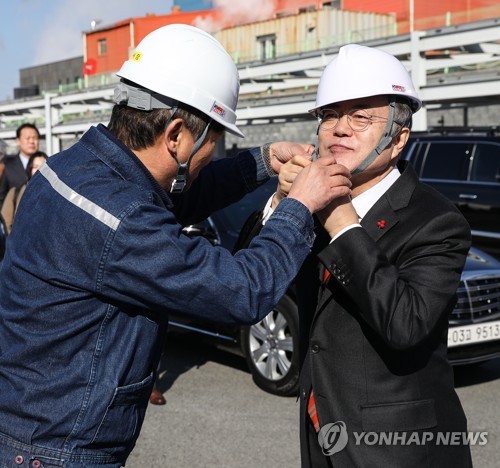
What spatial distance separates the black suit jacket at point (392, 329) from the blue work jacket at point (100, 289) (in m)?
0.24

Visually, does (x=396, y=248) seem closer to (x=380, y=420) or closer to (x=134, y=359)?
(x=380, y=420)

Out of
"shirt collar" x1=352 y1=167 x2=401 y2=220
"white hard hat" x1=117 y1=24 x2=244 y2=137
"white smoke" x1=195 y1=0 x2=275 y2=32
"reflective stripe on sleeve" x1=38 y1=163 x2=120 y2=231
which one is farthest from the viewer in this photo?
"white smoke" x1=195 y1=0 x2=275 y2=32

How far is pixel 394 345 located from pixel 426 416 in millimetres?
289

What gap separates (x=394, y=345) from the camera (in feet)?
7.59

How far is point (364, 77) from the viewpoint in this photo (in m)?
2.57

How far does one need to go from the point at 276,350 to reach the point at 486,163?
4.87m

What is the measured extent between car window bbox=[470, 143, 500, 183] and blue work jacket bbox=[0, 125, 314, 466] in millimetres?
8605

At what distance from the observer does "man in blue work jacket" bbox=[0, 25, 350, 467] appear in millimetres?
2098

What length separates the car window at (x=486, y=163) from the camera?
10328 millimetres

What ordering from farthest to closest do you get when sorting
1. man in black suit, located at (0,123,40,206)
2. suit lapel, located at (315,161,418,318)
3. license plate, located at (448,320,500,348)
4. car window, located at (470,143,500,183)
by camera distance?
1. car window, located at (470,143,500,183)
2. man in black suit, located at (0,123,40,206)
3. license plate, located at (448,320,500,348)
4. suit lapel, located at (315,161,418,318)

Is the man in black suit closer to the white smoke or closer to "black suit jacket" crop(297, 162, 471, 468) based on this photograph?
"black suit jacket" crop(297, 162, 471, 468)

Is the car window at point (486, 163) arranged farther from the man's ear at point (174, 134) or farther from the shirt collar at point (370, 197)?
the man's ear at point (174, 134)

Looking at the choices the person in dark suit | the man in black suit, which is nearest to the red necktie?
the person in dark suit

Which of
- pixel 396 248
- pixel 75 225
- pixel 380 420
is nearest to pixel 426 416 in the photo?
pixel 380 420
